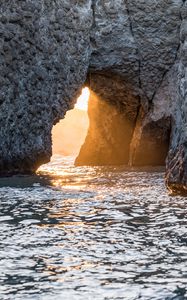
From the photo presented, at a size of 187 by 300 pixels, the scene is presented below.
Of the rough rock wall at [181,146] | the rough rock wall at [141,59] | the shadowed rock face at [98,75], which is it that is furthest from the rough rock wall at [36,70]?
the rough rock wall at [181,146]

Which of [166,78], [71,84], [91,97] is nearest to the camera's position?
[71,84]

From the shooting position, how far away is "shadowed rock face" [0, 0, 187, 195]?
18266 mm

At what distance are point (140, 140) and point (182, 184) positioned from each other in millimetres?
14407

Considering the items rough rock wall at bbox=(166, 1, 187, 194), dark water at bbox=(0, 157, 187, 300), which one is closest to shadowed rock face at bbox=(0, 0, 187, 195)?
rough rock wall at bbox=(166, 1, 187, 194)

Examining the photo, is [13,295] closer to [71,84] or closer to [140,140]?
[71,84]

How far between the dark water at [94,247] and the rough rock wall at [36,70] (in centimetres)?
694

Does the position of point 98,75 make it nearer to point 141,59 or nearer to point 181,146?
point 141,59

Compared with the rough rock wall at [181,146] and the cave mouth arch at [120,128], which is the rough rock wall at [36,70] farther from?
the rough rock wall at [181,146]

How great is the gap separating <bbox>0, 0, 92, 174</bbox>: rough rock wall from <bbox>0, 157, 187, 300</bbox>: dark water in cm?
694

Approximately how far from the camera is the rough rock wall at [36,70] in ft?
59.6

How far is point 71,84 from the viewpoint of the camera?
70.6 feet

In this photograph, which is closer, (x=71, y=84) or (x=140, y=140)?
(x=71, y=84)

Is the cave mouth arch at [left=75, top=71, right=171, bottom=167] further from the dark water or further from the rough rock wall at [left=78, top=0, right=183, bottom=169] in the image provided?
the dark water

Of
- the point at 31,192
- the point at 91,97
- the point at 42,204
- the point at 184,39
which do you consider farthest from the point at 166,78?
the point at 42,204
